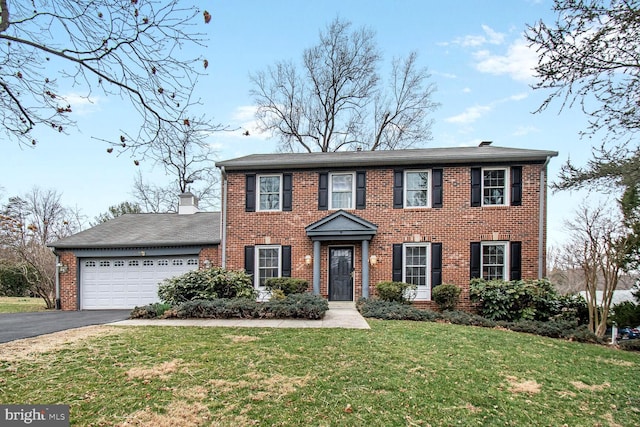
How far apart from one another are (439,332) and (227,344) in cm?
428

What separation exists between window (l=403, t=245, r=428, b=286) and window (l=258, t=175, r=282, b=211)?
453cm

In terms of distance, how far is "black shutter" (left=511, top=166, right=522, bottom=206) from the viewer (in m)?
10.9

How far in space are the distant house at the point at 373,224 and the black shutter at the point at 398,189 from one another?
1.3 inches

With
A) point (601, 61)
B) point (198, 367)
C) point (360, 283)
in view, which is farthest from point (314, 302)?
point (601, 61)

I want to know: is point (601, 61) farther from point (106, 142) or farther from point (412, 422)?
point (106, 142)

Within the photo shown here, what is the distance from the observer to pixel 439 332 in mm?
7293

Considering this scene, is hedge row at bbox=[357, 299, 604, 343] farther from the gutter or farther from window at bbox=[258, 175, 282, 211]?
the gutter

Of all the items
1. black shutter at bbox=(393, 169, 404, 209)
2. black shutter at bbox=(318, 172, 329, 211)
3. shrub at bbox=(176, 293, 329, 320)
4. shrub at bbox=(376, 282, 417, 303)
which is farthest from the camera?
black shutter at bbox=(318, 172, 329, 211)

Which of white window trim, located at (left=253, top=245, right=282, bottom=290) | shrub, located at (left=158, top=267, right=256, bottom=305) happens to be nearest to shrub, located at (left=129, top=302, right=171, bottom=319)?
shrub, located at (left=158, top=267, right=256, bottom=305)

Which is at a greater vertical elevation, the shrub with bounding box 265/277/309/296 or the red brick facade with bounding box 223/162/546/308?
the red brick facade with bounding box 223/162/546/308

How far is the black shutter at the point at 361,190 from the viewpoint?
37.5 feet

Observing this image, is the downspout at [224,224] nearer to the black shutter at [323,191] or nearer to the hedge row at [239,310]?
the hedge row at [239,310]

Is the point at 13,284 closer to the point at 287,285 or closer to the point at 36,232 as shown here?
the point at 36,232

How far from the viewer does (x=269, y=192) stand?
11.8m
